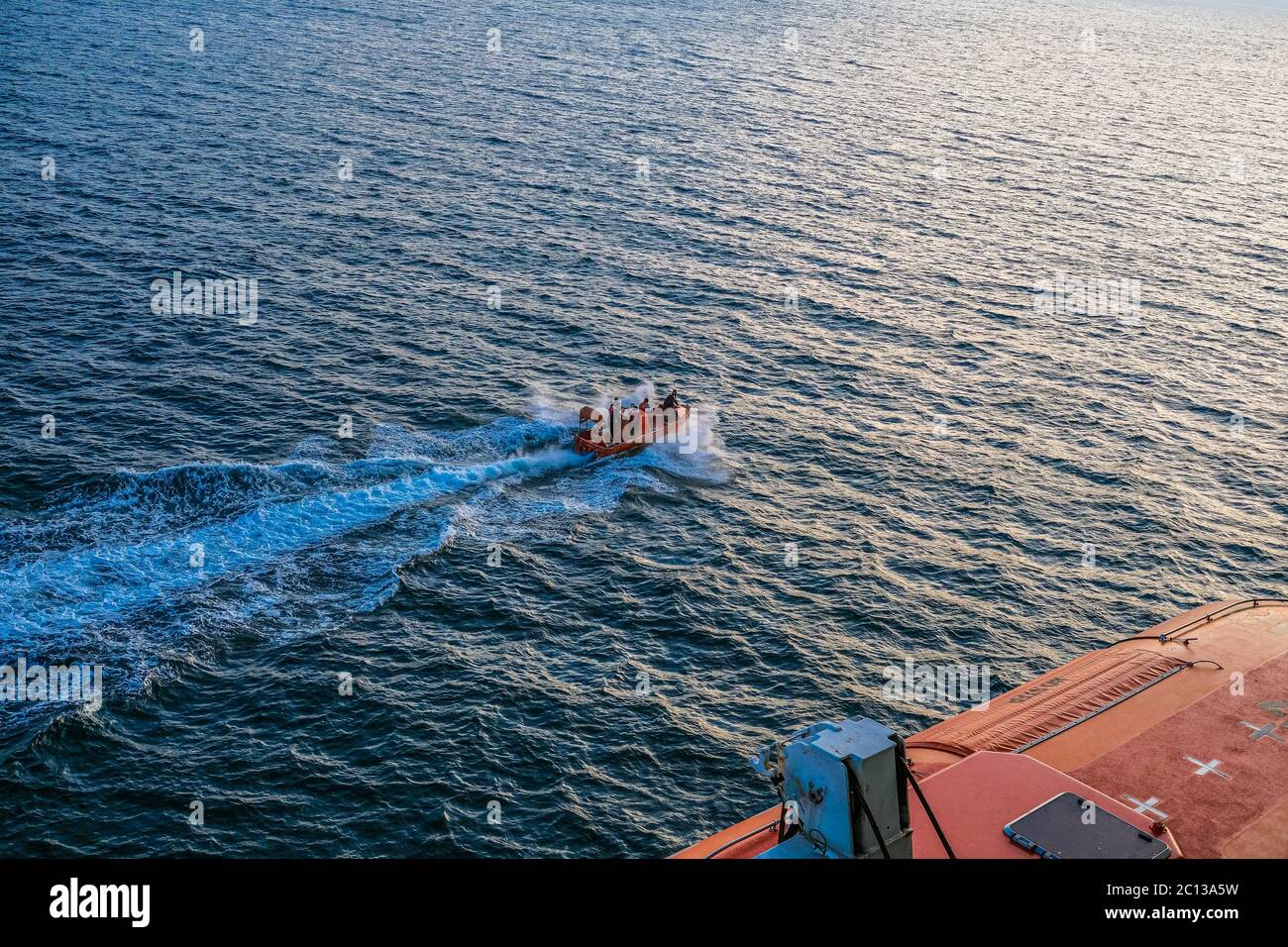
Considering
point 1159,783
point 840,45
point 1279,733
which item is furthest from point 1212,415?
point 840,45

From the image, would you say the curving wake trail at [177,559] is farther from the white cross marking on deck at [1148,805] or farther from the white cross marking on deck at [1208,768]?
the white cross marking on deck at [1208,768]

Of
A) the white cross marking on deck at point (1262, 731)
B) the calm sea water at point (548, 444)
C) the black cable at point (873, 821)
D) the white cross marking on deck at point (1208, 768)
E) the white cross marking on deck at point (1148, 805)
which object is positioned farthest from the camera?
the calm sea water at point (548, 444)

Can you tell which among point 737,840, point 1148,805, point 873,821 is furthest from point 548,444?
point 873,821

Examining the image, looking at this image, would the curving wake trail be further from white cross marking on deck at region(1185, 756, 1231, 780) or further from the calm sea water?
white cross marking on deck at region(1185, 756, 1231, 780)

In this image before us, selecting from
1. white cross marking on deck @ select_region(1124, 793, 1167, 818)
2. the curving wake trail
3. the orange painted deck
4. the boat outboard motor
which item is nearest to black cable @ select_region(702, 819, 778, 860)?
the orange painted deck

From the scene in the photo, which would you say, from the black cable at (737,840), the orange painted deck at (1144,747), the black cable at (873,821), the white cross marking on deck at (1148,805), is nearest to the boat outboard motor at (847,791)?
the black cable at (873,821)
